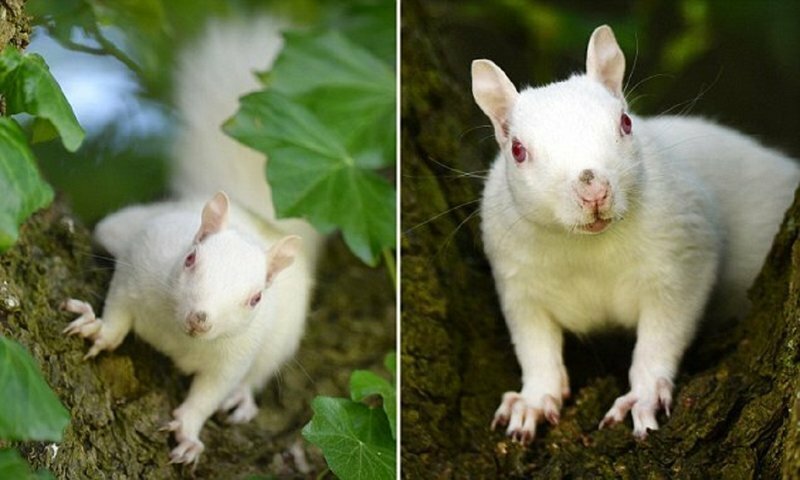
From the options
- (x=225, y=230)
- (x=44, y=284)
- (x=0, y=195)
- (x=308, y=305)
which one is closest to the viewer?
(x=0, y=195)

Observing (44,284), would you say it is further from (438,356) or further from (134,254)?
(438,356)

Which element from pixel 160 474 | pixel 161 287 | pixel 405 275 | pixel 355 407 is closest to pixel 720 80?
pixel 405 275

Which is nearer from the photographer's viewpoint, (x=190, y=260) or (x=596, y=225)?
(x=596, y=225)

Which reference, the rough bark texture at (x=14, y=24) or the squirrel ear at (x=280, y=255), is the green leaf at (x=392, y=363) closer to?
the squirrel ear at (x=280, y=255)

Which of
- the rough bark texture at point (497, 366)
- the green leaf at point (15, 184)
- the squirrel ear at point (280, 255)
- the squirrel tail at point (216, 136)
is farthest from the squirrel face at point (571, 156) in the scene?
the green leaf at point (15, 184)

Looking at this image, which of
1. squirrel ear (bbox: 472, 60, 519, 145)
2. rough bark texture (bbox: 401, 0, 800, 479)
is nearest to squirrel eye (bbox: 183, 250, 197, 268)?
rough bark texture (bbox: 401, 0, 800, 479)

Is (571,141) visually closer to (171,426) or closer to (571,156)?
(571,156)

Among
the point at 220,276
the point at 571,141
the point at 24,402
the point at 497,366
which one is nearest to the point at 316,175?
the point at 220,276
